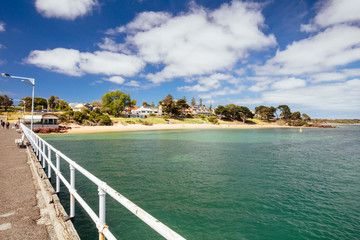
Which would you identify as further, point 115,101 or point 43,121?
point 115,101

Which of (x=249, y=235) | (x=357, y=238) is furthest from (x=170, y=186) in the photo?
(x=357, y=238)

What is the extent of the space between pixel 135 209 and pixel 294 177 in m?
13.7

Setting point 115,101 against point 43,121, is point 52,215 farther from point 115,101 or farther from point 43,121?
point 115,101

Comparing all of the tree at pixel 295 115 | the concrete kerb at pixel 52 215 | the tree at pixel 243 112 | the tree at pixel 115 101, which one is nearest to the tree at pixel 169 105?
the tree at pixel 115 101

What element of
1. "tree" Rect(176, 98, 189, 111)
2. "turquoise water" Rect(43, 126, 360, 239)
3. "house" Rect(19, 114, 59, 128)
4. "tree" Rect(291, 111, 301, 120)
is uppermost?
"tree" Rect(176, 98, 189, 111)

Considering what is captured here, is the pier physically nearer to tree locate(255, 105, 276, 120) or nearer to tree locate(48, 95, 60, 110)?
tree locate(48, 95, 60, 110)

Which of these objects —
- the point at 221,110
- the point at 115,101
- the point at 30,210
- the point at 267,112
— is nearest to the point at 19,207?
the point at 30,210

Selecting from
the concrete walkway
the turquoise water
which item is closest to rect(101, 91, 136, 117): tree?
the turquoise water

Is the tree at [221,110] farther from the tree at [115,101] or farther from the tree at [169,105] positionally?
the tree at [115,101]

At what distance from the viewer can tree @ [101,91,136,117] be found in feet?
274

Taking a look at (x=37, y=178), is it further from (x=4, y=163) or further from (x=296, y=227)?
(x=296, y=227)

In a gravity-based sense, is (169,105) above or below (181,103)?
below

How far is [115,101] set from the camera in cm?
8738

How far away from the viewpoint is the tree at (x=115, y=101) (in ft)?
274
